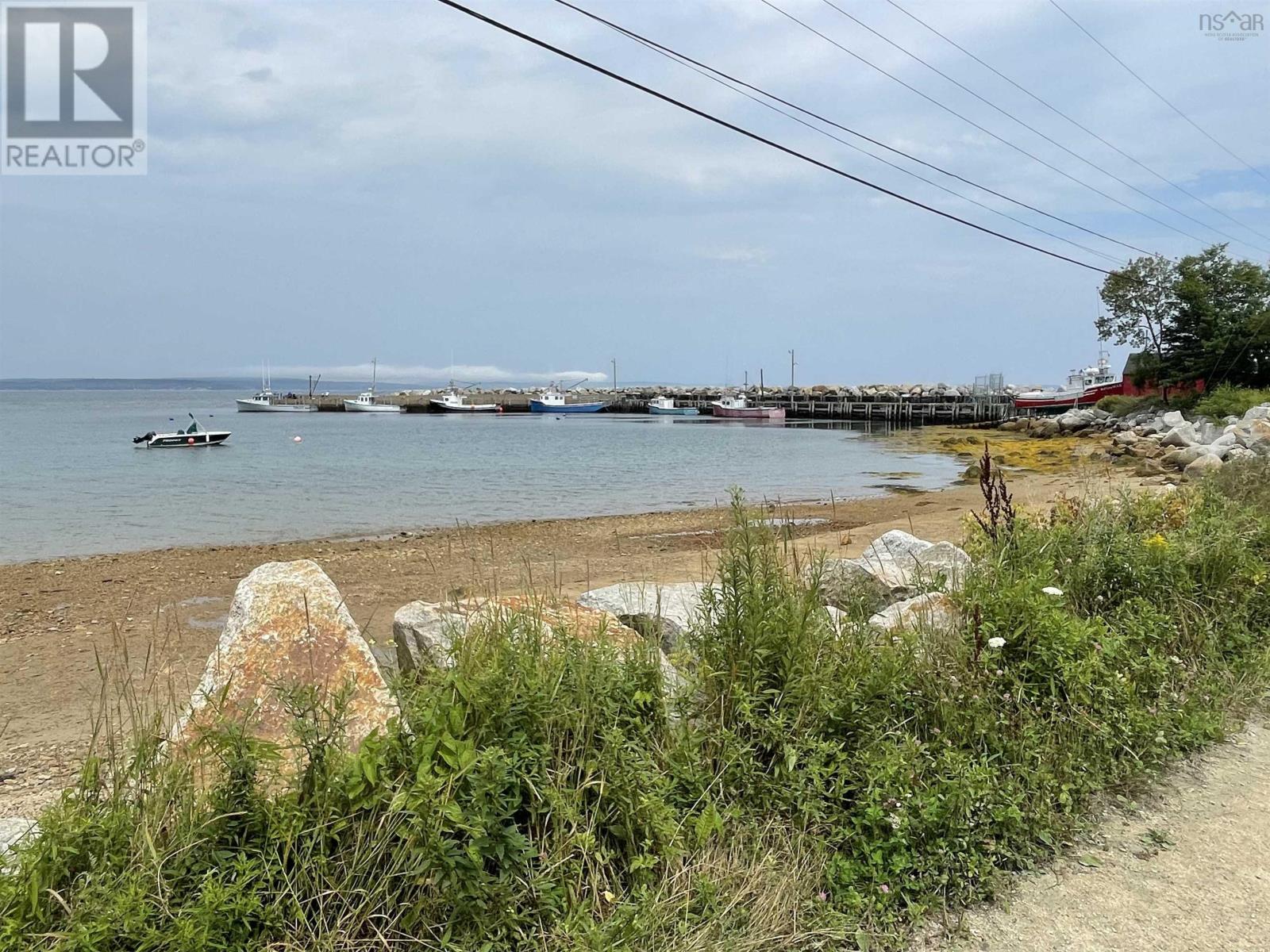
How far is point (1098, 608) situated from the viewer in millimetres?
4902

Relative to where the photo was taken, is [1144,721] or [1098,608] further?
[1098,608]

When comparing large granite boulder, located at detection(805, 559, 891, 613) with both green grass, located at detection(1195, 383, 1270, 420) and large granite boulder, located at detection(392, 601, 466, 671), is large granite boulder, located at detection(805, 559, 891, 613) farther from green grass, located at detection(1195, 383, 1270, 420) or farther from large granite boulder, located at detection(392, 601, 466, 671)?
green grass, located at detection(1195, 383, 1270, 420)

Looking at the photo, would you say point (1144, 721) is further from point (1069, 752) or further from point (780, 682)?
point (780, 682)

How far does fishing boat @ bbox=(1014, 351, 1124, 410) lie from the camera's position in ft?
185

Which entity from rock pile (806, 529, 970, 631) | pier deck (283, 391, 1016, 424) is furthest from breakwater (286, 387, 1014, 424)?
rock pile (806, 529, 970, 631)

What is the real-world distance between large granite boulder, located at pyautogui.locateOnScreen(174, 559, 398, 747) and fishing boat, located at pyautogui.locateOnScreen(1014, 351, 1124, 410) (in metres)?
58.2

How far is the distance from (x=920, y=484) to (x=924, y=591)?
23.3m

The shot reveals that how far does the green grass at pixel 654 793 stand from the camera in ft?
7.89

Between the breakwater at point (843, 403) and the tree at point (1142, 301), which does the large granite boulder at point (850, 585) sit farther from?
the breakwater at point (843, 403)

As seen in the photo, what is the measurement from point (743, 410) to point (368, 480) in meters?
66.6

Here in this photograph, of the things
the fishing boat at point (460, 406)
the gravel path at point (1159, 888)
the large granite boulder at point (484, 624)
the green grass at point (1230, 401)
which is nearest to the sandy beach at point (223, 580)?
the large granite boulder at point (484, 624)

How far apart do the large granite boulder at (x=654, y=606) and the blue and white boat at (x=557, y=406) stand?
10321 centimetres

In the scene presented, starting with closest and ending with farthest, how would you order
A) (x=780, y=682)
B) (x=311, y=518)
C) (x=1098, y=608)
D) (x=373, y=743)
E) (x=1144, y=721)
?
(x=373, y=743), (x=780, y=682), (x=1144, y=721), (x=1098, y=608), (x=311, y=518)

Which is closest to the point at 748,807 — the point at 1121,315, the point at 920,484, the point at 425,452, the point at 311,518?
the point at 311,518
